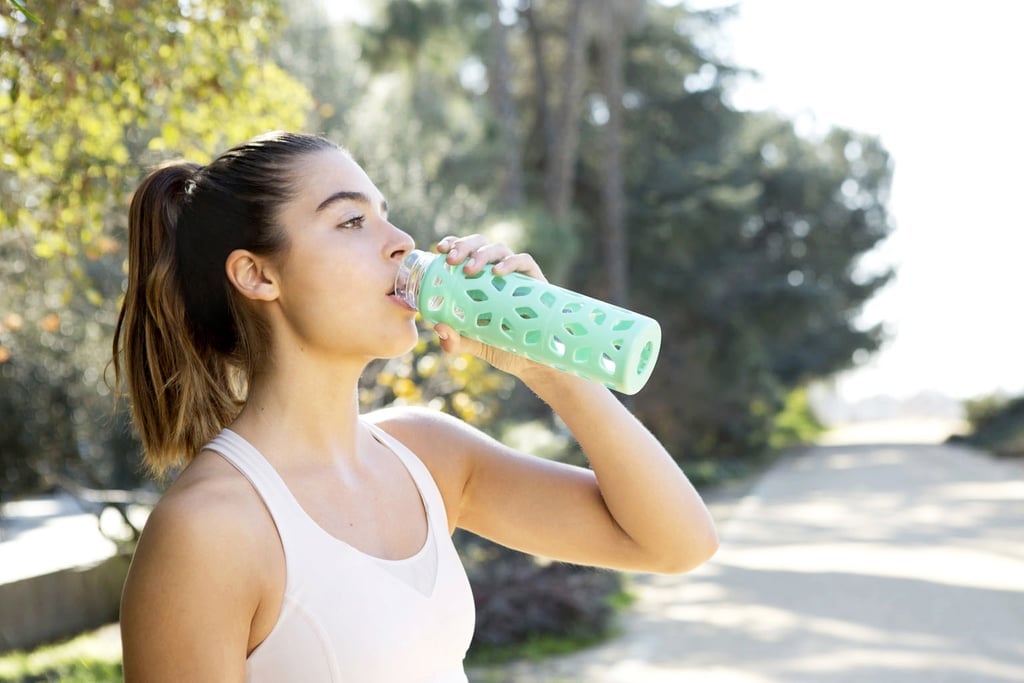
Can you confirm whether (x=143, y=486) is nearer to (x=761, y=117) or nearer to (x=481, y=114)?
(x=481, y=114)

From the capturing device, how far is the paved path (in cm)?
684

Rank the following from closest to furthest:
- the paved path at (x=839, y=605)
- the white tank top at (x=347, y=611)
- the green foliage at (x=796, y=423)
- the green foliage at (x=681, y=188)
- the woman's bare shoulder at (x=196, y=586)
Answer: the woman's bare shoulder at (x=196, y=586), the white tank top at (x=347, y=611), the paved path at (x=839, y=605), the green foliage at (x=681, y=188), the green foliage at (x=796, y=423)

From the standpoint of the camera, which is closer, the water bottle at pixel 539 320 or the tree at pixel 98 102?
the water bottle at pixel 539 320

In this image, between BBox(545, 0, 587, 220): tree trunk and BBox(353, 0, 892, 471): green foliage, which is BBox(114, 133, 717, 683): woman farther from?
BBox(545, 0, 587, 220): tree trunk

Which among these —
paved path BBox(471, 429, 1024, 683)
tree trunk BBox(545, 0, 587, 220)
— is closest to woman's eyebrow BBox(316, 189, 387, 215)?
paved path BBox(471, 429, 1024, 683)

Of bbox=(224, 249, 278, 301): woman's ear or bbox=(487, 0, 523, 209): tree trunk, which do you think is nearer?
bbox=(224, 249, 278, 301): woman's ear

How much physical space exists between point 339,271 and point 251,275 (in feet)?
0.60

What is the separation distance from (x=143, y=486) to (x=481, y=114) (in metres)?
9.43

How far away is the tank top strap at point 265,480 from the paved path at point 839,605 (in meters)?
5.22

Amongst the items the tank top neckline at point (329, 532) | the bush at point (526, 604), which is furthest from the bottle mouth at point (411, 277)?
the bush at point (526, 604)

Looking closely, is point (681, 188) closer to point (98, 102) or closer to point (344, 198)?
point (98, 102)

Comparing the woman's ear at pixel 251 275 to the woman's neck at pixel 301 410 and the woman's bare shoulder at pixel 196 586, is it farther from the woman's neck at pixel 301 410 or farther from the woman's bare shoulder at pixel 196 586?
the woman's bare shoulder at pixel 196 586

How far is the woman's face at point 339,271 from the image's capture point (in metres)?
1.89

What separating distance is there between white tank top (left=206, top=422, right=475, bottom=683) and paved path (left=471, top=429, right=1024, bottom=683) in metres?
5.11
